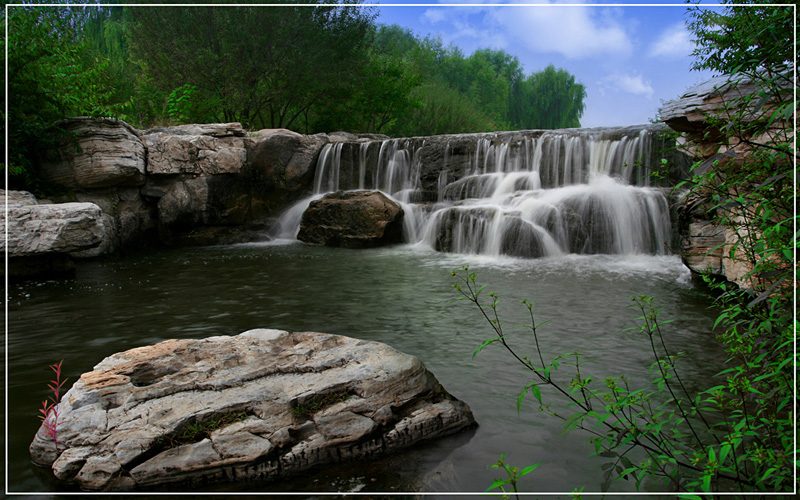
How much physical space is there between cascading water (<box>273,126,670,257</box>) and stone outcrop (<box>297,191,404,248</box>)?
0.65m

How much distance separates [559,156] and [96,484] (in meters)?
12.9

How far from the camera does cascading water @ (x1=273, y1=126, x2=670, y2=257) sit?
34.8ft

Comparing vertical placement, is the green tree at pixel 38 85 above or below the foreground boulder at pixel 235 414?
above

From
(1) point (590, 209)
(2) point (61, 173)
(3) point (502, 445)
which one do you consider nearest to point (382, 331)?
(3) point (502, 445)

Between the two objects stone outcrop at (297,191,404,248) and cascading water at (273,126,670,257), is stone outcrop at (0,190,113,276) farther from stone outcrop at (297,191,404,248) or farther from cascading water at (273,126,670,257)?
cascading water at (273,126,670,257)

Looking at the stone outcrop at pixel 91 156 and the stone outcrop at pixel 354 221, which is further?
the stone outcrop at pixel 354 221

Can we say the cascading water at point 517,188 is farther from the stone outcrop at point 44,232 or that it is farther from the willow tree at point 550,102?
the willow tree at point 550,102

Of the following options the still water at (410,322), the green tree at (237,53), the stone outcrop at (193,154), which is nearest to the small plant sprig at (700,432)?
the still water at (410,322)

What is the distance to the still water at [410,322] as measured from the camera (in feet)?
9.83

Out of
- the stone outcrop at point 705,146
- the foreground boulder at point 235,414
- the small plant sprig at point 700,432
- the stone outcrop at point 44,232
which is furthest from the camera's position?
the stone outcrop at point 44,232

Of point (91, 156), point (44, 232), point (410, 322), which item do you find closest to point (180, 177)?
point (91, 156)

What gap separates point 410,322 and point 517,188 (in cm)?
819

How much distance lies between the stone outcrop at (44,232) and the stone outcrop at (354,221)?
5.57 metres

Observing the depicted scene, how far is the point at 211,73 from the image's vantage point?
19.7 m
